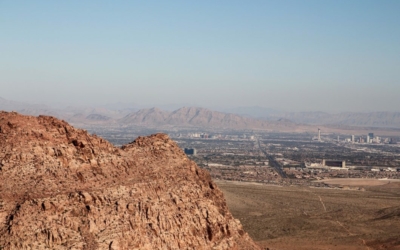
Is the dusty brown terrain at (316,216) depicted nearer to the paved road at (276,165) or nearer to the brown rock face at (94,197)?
the brown rock face at (94,197)

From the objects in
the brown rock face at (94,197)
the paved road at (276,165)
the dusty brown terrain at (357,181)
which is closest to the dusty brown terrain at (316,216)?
the dusty brown terrain at (357,181)

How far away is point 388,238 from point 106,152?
33953 millimetres

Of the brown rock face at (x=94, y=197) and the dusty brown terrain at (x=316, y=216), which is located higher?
the brown rock face at (x=94, y=197)

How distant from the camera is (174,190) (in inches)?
1356

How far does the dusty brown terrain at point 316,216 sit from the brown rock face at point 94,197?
17795mm

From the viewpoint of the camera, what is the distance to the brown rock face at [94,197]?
27.0 metres

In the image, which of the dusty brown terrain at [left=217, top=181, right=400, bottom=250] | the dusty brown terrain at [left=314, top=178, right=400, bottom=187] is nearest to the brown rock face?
the dusty brown terrain at [left=217, top=181, right=400, bottom=250]

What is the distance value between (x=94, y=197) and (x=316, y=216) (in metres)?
47.2

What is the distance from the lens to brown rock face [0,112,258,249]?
26953mm

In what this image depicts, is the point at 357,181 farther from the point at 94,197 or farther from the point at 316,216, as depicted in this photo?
the point at 94,197

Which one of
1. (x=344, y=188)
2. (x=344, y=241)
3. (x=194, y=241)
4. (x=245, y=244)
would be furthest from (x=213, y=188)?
(x=344, y=188)

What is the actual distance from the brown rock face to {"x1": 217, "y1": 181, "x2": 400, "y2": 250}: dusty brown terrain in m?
17.8

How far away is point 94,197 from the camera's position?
95.8ft

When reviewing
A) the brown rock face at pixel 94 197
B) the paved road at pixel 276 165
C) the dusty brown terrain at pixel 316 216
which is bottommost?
the paved road at pixel 276 165
